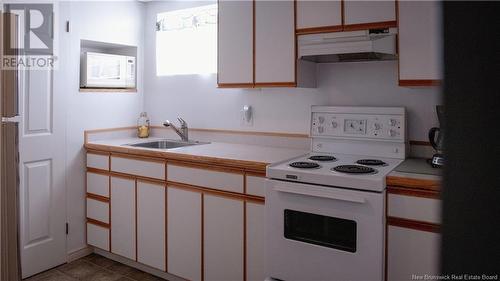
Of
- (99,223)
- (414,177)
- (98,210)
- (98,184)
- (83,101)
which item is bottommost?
(99,223)

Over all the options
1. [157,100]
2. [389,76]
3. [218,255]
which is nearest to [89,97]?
[157,100]

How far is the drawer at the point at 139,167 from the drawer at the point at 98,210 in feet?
1.09

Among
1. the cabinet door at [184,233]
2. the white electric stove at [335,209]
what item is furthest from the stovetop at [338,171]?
the cabinet door at [184,233]

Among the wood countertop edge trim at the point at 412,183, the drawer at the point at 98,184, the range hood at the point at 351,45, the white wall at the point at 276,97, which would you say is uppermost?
the range hood at the point at 351,45

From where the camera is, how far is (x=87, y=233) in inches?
124

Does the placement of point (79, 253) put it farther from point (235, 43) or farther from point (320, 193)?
point (320, 193)

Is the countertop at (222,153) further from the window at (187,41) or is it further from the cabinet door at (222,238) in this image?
the window at (187,41)

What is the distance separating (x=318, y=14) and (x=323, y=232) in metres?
1.29

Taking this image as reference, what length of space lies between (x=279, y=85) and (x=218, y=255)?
45.3 inches

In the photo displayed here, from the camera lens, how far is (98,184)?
9.95 ft

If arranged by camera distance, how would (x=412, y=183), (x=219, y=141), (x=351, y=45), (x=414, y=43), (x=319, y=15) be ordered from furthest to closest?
(x=219, y=141) < (x=319, y=15) < (x=351, y=45) < (x=414, y=43) < (x=412, y=183)

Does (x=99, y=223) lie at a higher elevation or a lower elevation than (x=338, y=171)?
lower

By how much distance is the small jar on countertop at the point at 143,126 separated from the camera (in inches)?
137

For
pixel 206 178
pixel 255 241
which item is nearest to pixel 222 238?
pixel 255 241
